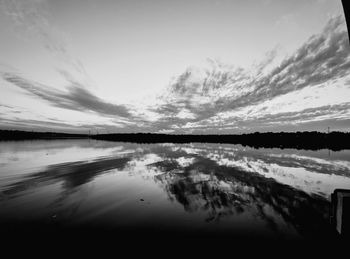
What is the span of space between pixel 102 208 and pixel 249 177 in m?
10.6

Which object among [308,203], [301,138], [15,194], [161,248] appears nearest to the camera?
[161,248]

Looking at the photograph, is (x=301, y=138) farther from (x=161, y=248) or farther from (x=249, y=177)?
(x=161, y=248)

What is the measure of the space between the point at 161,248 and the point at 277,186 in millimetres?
9056

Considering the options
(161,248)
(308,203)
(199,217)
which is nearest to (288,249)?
(199,217)

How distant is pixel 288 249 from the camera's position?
15.2ft

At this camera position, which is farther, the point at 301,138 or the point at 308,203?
the point at 301,138

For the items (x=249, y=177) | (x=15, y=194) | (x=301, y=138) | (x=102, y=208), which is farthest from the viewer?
(x=301, y=138)

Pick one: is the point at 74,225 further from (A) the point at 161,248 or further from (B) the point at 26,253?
(A) the point at 161,248

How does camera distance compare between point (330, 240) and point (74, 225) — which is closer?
point (330, 240)

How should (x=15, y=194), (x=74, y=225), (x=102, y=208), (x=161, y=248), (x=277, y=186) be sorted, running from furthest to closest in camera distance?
(x=277, y=186), (x=15, y=194), (x=102, y=208), (x=74, y=225), (x=161, y=248)

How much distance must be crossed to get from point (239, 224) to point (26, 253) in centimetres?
649

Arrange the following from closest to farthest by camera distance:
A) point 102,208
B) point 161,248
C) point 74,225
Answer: point 161,248, point 74,225, point 102,208

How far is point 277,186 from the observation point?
10.4 m

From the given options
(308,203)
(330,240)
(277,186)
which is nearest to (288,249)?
(330,240)
